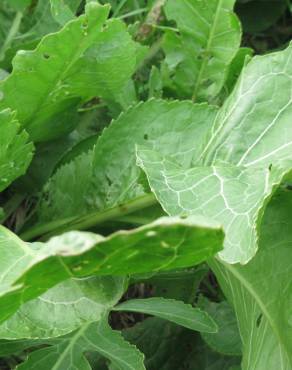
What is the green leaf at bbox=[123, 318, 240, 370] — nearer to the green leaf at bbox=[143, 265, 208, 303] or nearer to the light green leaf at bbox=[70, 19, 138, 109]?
the green leaf at bbox=[143, 265, 208, 303]

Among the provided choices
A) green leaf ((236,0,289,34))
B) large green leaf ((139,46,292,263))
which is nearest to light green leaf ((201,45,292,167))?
large green leaf ((139,46,292,263))

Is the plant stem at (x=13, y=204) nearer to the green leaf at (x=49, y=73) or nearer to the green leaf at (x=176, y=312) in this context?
the green leaf at (x=49, y=73)

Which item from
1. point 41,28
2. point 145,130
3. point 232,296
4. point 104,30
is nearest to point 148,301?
point 232,296

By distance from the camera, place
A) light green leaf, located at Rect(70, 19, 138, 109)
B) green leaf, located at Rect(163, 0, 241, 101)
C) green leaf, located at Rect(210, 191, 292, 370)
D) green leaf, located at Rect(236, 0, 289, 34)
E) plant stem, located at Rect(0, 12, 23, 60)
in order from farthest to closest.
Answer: green leaf, located at Rect(236, 0, 289, 34) → plant stem, located at Rect(0, 12, 23, 60) → green leaf, located at Rect(163, 0, 241, 101) → light green leaf, located at Rect(70, 19, 138, 109) → green leaf, located at Rect(210, 191, 292, 370)

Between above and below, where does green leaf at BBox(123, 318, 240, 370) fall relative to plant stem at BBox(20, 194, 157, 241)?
below

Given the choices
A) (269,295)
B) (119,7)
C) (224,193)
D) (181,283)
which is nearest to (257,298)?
(269,295)

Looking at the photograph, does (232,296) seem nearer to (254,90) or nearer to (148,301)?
(148,301)
